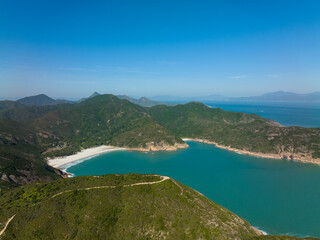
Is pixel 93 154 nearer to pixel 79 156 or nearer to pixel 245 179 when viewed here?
pixel 79 156

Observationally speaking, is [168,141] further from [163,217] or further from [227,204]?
[163,217]

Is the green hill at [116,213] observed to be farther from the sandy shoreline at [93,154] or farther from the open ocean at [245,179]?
the sandy shoreline at [93,154]

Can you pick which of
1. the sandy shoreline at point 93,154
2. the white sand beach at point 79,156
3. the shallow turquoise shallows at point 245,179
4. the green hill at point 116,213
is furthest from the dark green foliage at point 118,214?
the sandy shoreline at point 93,154

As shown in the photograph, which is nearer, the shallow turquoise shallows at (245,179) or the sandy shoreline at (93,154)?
the shallow turquoise shallows at (245,179)

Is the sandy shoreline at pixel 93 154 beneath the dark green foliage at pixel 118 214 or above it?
beneath

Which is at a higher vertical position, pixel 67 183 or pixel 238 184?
pixel 67 183

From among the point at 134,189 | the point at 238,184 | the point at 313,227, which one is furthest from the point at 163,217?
the point at 238,184

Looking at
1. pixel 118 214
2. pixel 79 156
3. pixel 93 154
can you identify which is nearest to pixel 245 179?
pixel 118 214

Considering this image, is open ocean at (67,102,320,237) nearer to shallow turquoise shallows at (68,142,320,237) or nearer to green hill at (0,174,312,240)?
shallow turquoise shallows at (68,142,320,237)
